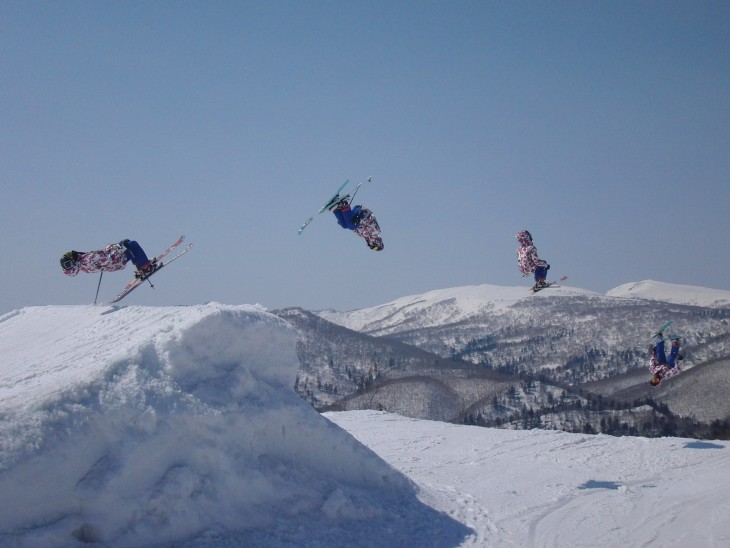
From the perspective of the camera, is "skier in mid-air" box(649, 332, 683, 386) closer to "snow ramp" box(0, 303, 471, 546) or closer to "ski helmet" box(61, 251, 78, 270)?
"snow ramp" box(0, 303, 471, 546)

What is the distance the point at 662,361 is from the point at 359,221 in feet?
43.9

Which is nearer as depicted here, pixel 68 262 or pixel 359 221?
pixel 68 262

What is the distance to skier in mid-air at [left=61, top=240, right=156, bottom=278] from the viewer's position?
14.4 metres

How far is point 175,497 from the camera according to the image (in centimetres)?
854

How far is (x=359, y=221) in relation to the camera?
15.5m

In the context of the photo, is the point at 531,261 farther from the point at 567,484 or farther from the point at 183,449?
the point at 183,449

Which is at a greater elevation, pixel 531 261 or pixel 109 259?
pixel 109 259

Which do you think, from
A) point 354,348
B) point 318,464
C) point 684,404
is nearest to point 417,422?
point 318,464

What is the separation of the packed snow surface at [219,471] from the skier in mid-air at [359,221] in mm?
4791

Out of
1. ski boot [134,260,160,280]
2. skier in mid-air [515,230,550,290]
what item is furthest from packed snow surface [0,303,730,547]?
skier in mid-air [515,230,550,290]

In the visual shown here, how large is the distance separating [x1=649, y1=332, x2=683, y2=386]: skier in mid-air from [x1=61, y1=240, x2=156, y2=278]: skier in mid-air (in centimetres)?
1741

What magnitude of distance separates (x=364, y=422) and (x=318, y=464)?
14436 mm

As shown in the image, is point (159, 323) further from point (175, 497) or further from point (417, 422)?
point (417, 422)

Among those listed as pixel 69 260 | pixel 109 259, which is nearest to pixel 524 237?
pixel 109 259
